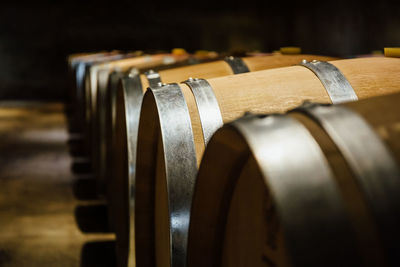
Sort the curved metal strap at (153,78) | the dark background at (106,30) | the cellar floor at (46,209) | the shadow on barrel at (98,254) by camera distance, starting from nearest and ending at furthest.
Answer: the curved metal strap at (153,78)
the shadow on barrel at (98,254)
the cellar floor at (46,209)
the dark background at (106,30)

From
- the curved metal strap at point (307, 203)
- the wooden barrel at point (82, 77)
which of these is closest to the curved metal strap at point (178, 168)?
the curved metal strap at point (307, 203)

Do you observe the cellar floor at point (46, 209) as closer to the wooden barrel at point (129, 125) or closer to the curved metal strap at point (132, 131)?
the wooden barrel at point (129, 125)

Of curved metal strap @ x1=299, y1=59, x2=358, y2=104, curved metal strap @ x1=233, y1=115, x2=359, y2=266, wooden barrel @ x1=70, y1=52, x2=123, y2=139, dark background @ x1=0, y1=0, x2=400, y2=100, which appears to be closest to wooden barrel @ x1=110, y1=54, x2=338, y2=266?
curved metal strap @ x1=299, y1=59, x2=358, y2=104

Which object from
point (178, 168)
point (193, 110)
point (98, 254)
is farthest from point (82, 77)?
point (178, 168)

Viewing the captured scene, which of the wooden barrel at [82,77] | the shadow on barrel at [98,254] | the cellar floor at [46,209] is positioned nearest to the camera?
the shadow on barrel at [98,254]

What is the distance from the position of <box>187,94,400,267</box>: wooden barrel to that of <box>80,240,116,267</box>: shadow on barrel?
239 centimetres

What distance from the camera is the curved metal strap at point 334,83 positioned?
159cm

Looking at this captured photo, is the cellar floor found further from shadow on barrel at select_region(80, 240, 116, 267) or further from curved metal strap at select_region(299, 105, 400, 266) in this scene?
curved metal strap at select_region(299, 105, 400, 266)

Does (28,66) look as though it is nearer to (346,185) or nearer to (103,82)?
(103,82)

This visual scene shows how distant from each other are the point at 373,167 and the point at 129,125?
1648 millimetres

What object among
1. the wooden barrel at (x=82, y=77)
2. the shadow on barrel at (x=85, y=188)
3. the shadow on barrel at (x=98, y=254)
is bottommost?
the shadow on barrel at (x=85, y=188)

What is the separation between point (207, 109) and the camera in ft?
5.17

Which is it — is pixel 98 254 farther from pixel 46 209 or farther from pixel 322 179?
pixel 322 179

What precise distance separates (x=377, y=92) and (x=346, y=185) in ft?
2.93
